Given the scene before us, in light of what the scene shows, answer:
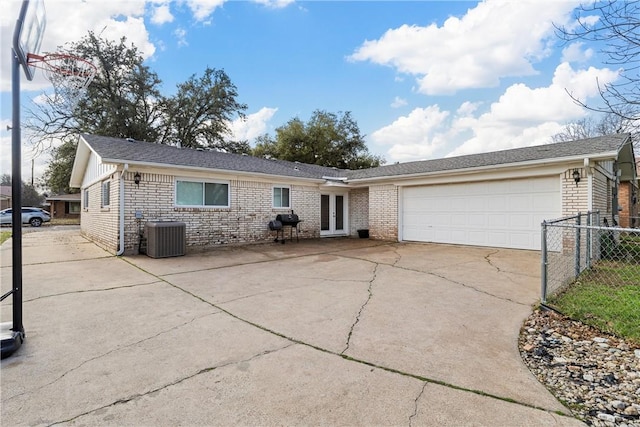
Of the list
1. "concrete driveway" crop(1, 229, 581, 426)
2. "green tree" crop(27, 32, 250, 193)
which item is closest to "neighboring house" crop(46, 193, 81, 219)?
"green tree" crop(27, 32, 250, 193)

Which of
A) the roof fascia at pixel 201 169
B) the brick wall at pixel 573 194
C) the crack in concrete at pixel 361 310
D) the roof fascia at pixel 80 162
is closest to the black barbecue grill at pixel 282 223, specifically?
the roof fascia at pixel 201 169

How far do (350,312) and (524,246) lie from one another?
7290 mm

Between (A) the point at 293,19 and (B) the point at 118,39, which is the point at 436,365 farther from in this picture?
(B) the point at 118,39

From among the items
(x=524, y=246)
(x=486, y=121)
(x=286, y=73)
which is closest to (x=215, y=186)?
(x=286, y=73)

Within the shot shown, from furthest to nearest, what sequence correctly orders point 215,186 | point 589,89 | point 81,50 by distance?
1. point 81,50
2. point 215,186
3. point 589,89

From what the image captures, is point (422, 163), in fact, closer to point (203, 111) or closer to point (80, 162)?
point (80, 162)

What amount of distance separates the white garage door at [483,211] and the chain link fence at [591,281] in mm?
741

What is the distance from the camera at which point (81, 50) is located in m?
22.5

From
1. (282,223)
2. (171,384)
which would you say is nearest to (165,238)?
(282,223)

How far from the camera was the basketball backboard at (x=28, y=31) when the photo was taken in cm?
323

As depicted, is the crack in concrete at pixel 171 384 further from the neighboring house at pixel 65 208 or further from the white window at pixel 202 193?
the neighboring house at pixel 65 208

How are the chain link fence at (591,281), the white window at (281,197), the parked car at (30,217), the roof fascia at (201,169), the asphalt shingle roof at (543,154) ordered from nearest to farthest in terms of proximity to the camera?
the chain link fence at (591,281) → the asphalt shingle roof at (543,154) → the roof fascia at (201,169) → the white window at (281,197) → the parked car at (30,217)

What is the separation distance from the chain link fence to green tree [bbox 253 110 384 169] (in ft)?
75.1

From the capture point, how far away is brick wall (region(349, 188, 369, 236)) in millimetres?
14320
